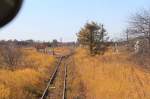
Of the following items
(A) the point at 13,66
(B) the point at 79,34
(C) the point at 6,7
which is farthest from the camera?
(B) the point at 79,34

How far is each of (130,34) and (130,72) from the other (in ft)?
32.8

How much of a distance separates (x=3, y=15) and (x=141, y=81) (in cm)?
1584

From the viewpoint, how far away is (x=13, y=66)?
112ft

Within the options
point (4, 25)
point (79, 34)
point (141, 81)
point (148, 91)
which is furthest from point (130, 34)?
→ point (4, 25)

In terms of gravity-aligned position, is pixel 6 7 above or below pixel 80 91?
above

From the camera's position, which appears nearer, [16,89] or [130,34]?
[16,89]

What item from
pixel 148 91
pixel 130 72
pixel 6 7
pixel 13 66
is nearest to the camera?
pixel 6 7

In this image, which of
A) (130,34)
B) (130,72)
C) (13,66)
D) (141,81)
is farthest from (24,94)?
(130,34)

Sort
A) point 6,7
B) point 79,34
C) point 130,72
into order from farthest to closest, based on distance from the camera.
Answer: point 79,34 < point 130,72 < point 6,7

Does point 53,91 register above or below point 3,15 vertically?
below

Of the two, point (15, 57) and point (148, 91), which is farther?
point (15, 57)

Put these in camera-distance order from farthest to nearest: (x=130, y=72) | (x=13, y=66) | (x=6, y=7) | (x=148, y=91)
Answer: (x=13, y=66) < (x=130, y=72) < (x=148, y=91) < (x=6, y=7)

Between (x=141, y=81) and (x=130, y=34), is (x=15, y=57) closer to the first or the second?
(x=130, y=34)

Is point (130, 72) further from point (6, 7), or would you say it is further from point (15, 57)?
point (6, 7)
